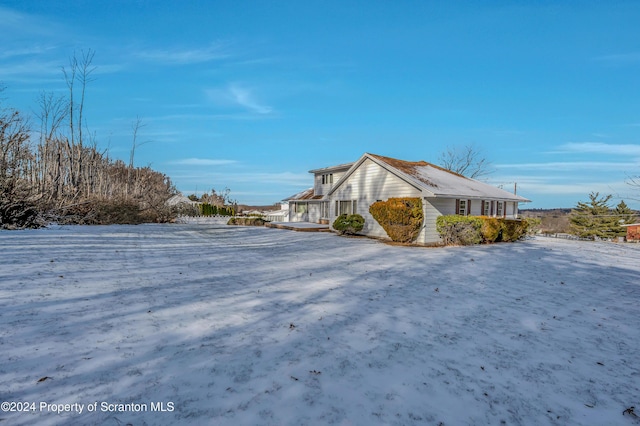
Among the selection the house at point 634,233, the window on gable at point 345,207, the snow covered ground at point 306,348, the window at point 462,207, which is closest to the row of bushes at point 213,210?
the window on gable at point 345,207

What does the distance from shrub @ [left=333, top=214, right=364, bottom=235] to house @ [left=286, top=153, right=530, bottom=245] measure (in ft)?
1.20

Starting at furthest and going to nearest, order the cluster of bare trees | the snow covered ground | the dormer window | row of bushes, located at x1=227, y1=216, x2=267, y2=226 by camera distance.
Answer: the dormer window
row of bushes, located at x1=227, y1=216, x2=267, y2=226
the cluster of bare trees
the snow covered ground

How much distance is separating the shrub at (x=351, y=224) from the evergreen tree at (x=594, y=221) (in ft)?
95.1

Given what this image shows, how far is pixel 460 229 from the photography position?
49.4 feet

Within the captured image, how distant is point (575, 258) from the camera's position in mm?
11492

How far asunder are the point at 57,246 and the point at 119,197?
13.9 metres

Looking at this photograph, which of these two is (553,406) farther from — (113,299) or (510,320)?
(113,299)

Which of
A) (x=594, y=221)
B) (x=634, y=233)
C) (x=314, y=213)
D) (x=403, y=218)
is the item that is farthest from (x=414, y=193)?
(x=594, y=221)

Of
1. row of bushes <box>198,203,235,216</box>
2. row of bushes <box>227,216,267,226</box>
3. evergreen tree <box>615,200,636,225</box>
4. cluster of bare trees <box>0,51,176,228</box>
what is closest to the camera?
cluster of bare trees <box>0,51,176,228</box>

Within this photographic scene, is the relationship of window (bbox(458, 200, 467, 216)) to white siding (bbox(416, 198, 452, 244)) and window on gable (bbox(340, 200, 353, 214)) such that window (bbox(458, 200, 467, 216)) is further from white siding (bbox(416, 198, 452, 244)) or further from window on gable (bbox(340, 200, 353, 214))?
window on gable (bbox(340, 200, 353, 214))


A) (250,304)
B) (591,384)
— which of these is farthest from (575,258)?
(250,304)

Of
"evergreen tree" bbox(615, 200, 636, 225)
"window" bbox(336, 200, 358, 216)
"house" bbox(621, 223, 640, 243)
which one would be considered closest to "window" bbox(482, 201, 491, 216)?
"window" bbox(336, 200, 358, 216)

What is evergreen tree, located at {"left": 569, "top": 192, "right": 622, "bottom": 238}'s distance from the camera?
33.5 m

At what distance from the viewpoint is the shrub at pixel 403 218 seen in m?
15.0
